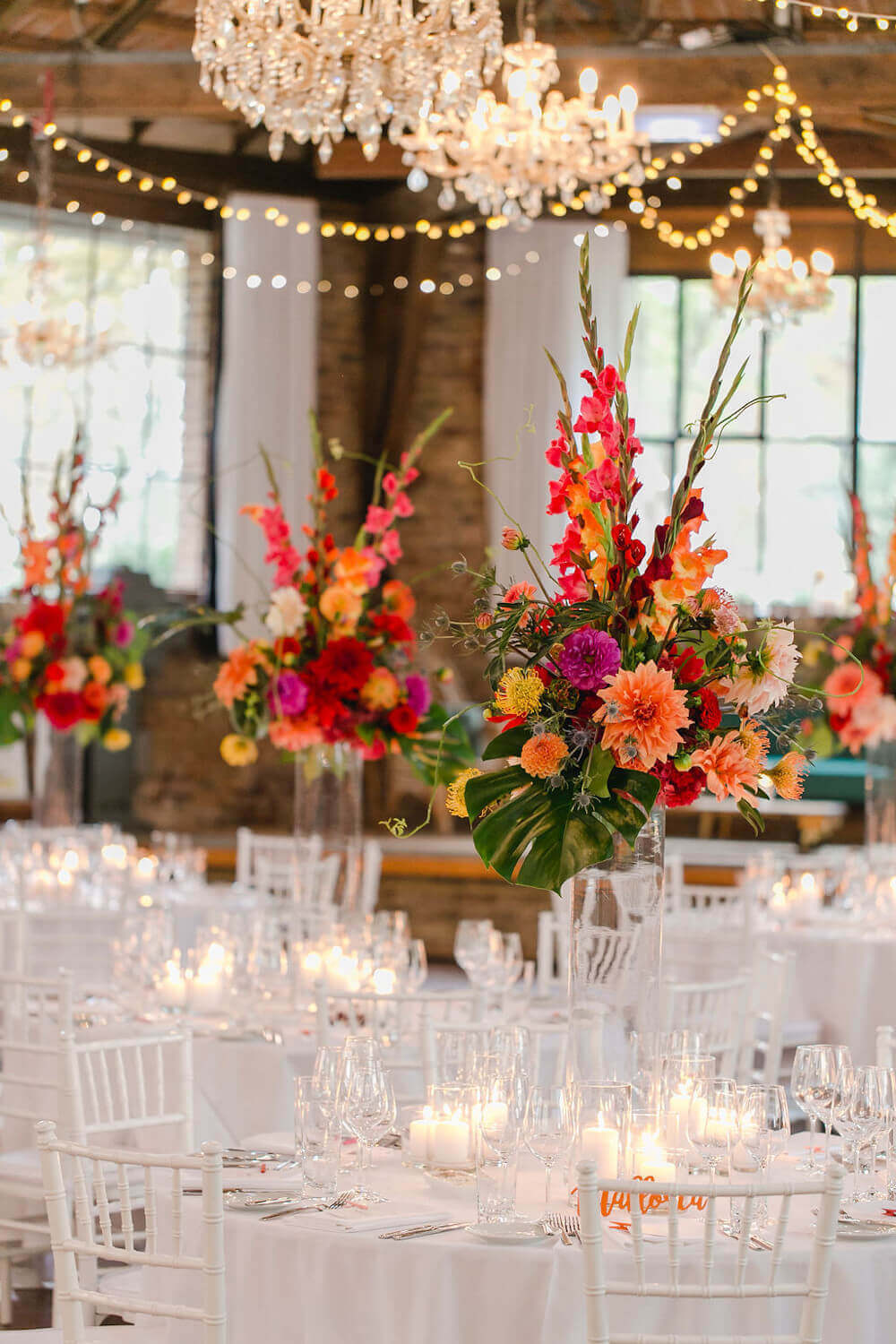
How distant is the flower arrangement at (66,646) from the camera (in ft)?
22.8

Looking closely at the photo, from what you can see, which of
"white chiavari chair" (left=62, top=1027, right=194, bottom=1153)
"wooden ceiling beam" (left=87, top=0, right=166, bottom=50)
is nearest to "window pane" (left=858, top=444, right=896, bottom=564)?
"wooden ceiling beam" (left=87, top=0, right=166, bottom=50)

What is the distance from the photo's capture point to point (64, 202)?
35.3 ft

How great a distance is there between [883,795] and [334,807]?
258cm

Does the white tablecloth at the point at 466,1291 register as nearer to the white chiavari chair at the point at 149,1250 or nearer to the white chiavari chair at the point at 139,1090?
the white chiavari chair at the point at 149,1250

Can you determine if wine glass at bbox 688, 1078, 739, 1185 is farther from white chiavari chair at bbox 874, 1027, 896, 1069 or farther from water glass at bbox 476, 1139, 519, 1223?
white chiavari chair at bbox 874, 1027, 896, 1069

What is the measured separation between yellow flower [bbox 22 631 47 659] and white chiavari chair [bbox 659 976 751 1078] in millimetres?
3473

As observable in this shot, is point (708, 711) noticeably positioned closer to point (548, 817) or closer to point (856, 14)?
point (548, 817)

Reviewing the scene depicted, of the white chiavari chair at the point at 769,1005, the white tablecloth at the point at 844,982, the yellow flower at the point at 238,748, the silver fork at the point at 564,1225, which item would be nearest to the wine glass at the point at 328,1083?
the silver fork at the point at 564,1225

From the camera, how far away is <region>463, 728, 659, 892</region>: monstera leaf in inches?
109

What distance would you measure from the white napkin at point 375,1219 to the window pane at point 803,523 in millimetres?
9676

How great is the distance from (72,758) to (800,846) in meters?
4.93

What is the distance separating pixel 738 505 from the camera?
39.9 feet

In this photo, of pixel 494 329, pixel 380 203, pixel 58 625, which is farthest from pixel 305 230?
pixel 58 625

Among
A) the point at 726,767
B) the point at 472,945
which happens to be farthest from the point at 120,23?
the point at 726,767
